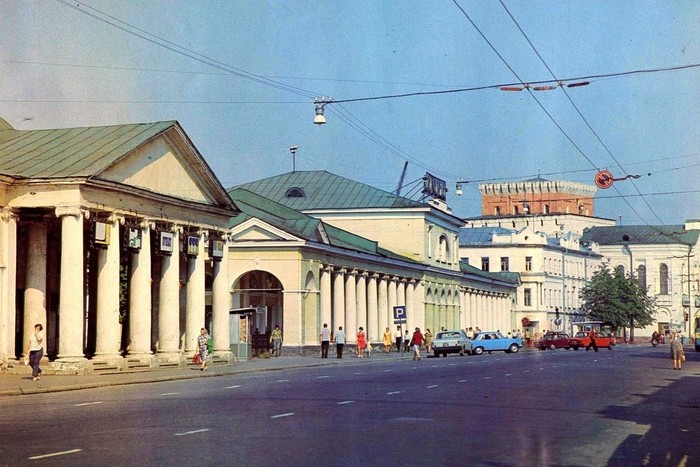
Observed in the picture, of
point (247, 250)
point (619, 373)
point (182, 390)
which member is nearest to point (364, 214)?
point (247, 250)

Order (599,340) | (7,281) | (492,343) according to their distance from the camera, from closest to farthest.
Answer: (7,281), (492,343), (599,340)

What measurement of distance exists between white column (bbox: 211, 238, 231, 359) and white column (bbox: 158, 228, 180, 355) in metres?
4.46

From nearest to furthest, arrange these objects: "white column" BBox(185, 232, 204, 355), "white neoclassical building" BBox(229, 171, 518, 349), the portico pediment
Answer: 1. the portico pediment
2. "white column" BBox(185, 232, 204, 355)
3. "white neoclassical building" BBox(229, 171, 518, 349)

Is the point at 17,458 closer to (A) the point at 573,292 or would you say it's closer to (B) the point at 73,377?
(B) the point at 73,377

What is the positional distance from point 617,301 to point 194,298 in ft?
304

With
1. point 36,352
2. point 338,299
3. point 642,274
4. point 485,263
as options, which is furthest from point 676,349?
point 642,274

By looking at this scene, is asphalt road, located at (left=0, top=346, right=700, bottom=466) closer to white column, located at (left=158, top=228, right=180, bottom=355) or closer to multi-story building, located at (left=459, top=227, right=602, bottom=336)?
white column, located at (left=158, top=228, right=180, bottom=355)

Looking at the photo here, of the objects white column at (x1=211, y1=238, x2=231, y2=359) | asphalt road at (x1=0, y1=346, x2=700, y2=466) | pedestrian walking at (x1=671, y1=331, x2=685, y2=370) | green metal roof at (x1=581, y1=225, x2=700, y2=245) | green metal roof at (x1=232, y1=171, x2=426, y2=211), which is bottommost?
asphalt road at (x1=0, y1=346, x2=700, y2=466)

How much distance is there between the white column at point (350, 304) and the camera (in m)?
74.4

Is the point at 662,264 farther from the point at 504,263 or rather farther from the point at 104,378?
the point at 104,378

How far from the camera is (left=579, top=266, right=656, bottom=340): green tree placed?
13462cm

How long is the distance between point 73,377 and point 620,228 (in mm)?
132385

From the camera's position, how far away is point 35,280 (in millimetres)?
41469

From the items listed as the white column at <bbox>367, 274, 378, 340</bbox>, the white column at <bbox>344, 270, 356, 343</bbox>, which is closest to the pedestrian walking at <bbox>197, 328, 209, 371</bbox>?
the white column at <bbox>344, 270, 356, 343</bbox>
